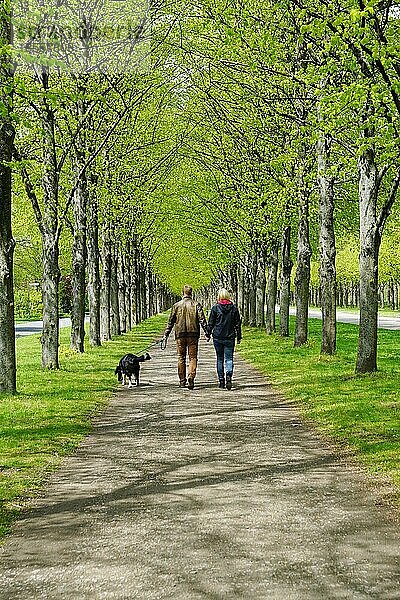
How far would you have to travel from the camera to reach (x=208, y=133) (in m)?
32.4

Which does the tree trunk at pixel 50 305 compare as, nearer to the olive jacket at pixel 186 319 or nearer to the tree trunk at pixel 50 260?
the tree trunk at pixel 50 260

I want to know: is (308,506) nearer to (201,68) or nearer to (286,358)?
(286,358)

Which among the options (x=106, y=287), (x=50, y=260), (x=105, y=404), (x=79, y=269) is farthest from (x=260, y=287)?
(x=105, y=404)

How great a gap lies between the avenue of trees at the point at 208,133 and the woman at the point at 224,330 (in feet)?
8.37

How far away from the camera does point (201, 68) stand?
86.6 feet

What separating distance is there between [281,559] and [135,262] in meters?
40.8

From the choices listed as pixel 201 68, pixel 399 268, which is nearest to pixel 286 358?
pixel 201 68

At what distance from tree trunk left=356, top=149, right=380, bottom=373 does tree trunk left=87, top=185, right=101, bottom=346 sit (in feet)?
43.3

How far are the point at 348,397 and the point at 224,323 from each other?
346 cm

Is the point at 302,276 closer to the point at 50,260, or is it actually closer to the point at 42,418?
the point at 50,260

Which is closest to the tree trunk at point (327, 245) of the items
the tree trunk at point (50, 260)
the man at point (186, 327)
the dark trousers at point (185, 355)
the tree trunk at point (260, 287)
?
the man at point (186, 327)

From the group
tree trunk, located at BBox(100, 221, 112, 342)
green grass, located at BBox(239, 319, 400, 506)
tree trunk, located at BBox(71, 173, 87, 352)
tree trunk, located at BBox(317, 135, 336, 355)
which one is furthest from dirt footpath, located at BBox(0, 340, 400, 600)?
tree trunk, located at BBox(100, 221, 112, 342)

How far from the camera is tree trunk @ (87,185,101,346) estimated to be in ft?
89.6

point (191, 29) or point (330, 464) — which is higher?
point (191, 29)
